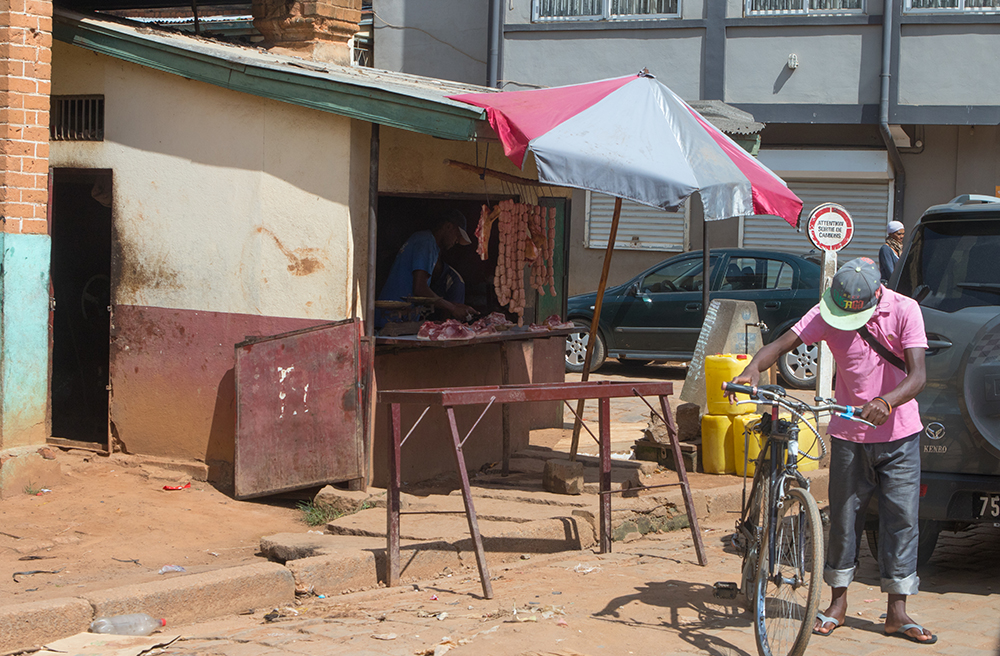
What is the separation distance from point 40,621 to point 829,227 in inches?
257

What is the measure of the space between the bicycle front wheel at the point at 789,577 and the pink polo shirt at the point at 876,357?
62cm

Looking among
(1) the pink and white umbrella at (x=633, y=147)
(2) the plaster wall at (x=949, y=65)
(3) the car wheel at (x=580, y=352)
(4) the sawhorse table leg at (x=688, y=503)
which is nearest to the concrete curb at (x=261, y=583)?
(4) the sawhorse table leg at (x=688, y=503)

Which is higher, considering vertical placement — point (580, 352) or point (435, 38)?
point (435, 38)

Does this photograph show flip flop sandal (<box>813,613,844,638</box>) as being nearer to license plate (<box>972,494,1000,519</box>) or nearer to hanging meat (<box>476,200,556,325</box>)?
license plate (<box>972,494,1000,519</box>)

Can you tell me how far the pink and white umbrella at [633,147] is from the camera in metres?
6.55

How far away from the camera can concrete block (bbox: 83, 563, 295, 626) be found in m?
5.09

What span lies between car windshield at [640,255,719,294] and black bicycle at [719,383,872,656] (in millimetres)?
9460

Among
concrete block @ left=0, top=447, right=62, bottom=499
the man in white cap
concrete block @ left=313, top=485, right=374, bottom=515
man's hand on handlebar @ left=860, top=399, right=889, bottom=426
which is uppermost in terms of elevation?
the man in white cap

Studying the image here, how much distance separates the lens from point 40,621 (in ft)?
15.8

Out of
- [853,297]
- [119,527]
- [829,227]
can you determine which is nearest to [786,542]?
[853,297]

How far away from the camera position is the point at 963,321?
5.64 m

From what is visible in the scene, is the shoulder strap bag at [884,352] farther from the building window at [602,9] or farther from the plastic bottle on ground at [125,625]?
the building window at [602,9]

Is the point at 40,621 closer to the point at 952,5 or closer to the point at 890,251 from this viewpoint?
the point at 890,251

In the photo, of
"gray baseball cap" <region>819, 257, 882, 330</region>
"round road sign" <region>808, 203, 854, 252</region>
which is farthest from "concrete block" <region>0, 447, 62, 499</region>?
"round road sign" <region>808, 203, 854, 252</region>
